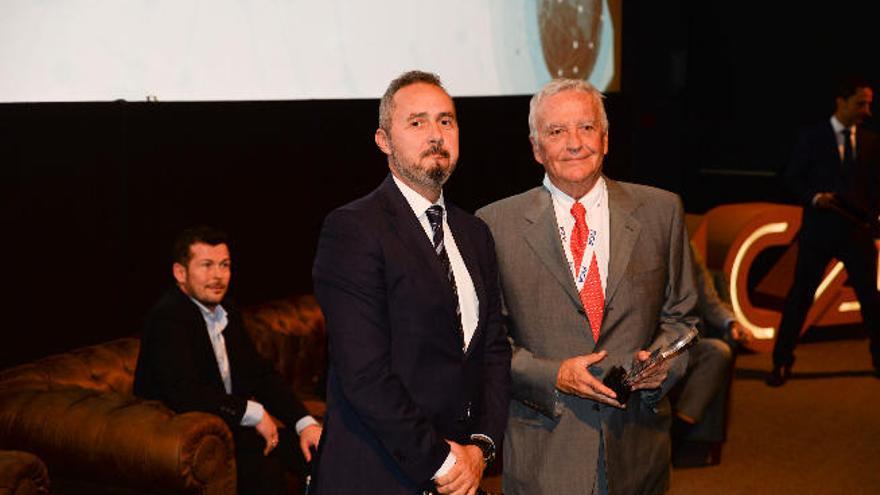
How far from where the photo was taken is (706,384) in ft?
16.2

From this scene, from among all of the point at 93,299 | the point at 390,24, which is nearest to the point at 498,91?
the point at 390,24

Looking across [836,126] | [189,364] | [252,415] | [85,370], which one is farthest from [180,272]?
[836,126]

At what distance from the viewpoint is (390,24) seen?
17.6 ft

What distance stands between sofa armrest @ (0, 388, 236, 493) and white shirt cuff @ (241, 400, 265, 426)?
1.46 feet

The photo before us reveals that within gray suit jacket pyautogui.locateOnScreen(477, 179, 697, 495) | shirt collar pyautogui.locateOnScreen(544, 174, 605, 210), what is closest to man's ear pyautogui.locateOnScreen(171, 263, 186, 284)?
gray suit jacket pyautogui.locateOnScreen(477, 179, 697, 495)

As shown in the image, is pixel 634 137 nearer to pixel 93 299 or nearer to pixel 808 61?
pixel 808 61

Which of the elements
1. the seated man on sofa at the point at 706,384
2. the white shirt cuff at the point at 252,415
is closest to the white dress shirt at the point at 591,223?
the white shirt cuff at the point at 252,415

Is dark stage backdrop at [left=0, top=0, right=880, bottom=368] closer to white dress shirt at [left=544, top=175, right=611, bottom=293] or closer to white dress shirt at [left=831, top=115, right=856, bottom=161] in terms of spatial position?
white dress shirt at [left=831, top=115, right=856, bottom=161]

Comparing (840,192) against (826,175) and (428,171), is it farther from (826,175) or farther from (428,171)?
(428,171)

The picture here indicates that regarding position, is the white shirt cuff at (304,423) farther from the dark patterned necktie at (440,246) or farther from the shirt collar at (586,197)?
the dark patterned necktie at (440,246)

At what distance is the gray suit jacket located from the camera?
240 centimetres

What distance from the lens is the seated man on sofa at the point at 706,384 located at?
4.83 metres

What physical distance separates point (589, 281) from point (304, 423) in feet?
6.60

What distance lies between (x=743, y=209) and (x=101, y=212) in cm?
487
